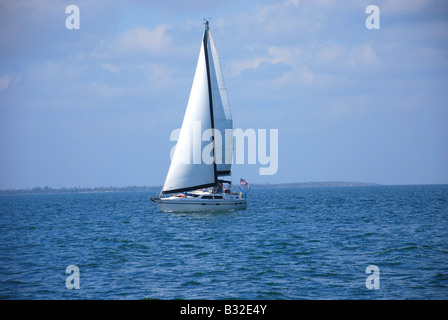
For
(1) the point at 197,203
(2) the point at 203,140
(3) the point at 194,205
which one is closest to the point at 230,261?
(1) the point at 197,203

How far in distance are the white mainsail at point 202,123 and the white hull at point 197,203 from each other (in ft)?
5.06

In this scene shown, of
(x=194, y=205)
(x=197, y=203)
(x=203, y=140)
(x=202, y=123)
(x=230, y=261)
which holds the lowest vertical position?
(x=230, y=261)

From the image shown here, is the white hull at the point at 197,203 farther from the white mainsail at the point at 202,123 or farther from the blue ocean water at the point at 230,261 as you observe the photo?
the blue ocean water at the point at 230,261

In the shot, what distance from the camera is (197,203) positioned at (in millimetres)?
48906

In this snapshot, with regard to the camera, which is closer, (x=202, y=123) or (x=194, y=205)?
(x=194, y=205)

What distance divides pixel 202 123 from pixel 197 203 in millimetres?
8629

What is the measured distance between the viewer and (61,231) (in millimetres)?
42844

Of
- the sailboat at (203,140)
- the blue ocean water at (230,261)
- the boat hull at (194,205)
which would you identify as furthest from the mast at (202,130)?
the blue ocean water at (230,261)

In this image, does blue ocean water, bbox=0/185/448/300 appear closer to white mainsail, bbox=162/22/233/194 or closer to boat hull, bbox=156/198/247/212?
boat hull, bbox=156/198/247/212

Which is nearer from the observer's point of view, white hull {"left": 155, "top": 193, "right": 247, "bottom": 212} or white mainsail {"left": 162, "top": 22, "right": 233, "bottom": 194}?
white hull {"left": 155, "top": 193, "right": 247, "bottom": 212}

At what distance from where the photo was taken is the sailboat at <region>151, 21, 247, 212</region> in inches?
1960

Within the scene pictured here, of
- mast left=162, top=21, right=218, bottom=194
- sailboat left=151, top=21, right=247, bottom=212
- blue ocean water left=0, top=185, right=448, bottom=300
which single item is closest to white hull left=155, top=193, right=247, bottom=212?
sailboat left=151, top=21, right=247, bottom=212

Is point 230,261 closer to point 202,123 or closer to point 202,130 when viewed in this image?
point 202,130
